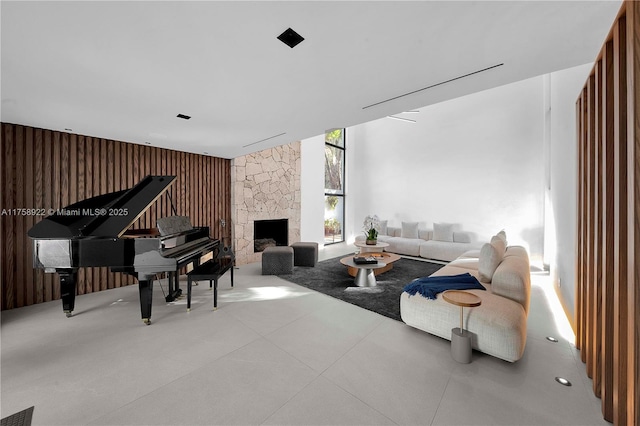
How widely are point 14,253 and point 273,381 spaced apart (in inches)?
163

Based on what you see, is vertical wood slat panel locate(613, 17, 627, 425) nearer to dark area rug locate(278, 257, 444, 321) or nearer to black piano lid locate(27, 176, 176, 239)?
dark area rug locate(278, 257, 444, 321)

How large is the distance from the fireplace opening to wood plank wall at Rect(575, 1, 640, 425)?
5445mm

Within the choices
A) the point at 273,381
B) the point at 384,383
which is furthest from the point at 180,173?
the point at 384,383

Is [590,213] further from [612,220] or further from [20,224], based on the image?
[20,224]

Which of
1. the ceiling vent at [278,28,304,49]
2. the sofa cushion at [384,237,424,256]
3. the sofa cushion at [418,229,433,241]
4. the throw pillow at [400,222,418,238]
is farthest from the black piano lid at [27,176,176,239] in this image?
the sofa cushion at [418,229,433,241]

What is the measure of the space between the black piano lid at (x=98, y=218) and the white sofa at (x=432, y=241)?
534cm

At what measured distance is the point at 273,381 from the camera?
1854mm

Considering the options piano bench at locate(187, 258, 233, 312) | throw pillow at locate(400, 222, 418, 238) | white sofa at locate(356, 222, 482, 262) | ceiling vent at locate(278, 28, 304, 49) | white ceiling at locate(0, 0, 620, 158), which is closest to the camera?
white ceiling at locate(0, 0, 620, 158)

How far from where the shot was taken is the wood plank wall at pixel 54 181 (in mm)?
3222

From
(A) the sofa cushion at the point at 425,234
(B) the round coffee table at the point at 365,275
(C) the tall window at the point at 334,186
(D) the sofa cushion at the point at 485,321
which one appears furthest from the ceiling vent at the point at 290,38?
(C) the tall window at the point at 334,186

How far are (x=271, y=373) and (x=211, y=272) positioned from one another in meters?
1.73

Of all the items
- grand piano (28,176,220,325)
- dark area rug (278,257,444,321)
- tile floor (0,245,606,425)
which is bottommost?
tile floor (0,245,606,425)

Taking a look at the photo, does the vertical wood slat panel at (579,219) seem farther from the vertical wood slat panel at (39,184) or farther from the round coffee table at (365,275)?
the vertical wood slat panel at (39,184)

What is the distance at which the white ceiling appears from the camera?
1361 mm
